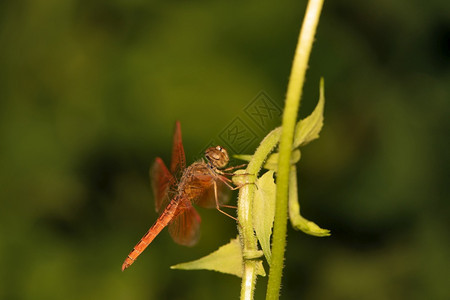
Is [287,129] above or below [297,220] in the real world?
above

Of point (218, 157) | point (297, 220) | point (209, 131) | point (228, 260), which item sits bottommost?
point (228, 260)

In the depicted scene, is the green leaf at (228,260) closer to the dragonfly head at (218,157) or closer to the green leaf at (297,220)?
the green leaf at (297,220)

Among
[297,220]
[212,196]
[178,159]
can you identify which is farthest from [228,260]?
[178,159]

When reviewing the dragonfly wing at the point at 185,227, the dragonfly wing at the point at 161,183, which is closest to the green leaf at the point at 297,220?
the dragonfly wing at the point at 185,227

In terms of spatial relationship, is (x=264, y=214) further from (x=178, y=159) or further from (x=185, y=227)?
(x=178, y=159)

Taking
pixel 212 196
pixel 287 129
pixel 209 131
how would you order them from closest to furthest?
pixel 287 129, pixel 212 196, pixel 209 131

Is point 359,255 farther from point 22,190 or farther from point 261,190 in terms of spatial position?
point 261,190
